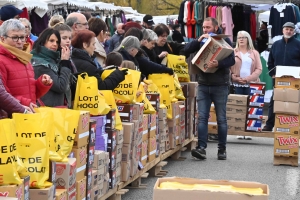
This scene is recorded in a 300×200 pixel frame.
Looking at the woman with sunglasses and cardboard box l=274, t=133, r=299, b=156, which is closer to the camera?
the woman with sunglasses

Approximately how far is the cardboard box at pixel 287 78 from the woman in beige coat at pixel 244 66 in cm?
253

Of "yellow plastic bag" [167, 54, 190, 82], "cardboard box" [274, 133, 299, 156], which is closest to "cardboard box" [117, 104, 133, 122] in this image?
"yellow plastic bag" [167, 54, 190, 82]

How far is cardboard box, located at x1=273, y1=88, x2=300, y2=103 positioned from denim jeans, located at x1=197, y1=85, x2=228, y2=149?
28.5 inches

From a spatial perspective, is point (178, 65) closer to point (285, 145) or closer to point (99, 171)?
point (285, 145)

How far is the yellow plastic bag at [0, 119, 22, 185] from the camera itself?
15.2ft

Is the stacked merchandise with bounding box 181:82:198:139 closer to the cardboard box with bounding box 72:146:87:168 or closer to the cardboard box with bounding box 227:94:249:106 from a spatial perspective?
the cardboard box with bounding box 227:94:249:106

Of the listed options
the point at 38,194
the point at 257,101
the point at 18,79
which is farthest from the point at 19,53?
the point at 257,101

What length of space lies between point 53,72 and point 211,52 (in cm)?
409

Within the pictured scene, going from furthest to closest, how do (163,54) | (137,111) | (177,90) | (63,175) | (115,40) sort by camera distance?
Result: (115,40)
(163,54)
(177,90)
(137,111)
(63,175)

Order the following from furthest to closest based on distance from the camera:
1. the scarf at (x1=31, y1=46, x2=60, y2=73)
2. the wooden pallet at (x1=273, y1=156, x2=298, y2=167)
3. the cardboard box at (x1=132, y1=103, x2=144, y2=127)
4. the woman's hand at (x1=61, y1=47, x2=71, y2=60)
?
the wooden pallet at (x1=273, y1=156, x2=298, y2=167) → the cardboard box at (x1=132, y1=103, x2=144, y2=127) → the woman's hand at (x1=61, y1=47, x2=71, y2=60) → the scarf at (x1=31, y1=46, x2=60, y2=73)

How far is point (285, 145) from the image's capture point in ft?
35.0

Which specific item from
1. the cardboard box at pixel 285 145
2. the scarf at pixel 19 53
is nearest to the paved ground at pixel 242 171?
the cardboard box at pixel 285 145

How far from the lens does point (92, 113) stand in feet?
22.6

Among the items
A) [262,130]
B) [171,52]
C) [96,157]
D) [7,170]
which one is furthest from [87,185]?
[262,130]
